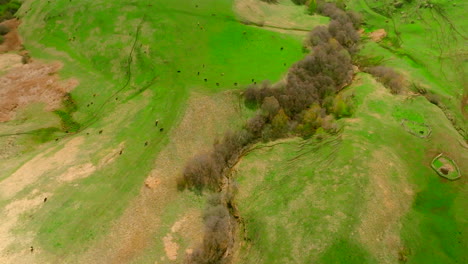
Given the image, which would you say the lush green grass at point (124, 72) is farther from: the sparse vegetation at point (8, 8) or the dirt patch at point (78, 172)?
the sparse vegetation at point (8, 8)

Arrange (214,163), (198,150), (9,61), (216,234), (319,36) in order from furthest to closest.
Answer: (319,36)
(9,61)
(198,150)
(214,163)
(216,234)

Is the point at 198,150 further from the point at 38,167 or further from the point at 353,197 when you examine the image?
the point at 353,197

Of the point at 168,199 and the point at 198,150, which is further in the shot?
the point at 198,150

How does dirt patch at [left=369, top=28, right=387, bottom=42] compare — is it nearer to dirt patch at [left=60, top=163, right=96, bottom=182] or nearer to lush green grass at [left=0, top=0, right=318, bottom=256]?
lush green grass at [left=0, top=0, right=318, bottom=256]

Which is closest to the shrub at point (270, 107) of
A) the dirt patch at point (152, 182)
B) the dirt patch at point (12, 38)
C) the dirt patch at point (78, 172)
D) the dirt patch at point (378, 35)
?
the dirt patch at point (152, 182)

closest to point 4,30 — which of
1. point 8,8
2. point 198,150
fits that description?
point 8,8

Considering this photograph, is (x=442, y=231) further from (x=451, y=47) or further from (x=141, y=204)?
(x=451, y=47)

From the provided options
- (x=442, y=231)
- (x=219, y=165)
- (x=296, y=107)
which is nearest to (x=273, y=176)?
(x=219, y=165)
